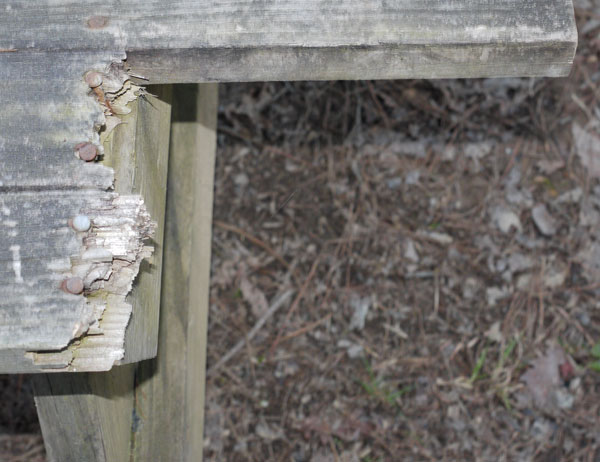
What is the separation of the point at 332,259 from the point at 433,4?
70.5 inches

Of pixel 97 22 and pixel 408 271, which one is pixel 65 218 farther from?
pixel 408 271

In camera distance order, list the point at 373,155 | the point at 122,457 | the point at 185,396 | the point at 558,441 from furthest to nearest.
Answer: the point at 373,155, the point at 558,441, the point at 185,396, the point at 122,457

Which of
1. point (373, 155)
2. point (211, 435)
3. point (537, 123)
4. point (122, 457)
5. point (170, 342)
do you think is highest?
point (537, 123)

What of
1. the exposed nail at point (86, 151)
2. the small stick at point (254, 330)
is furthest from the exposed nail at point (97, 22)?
the small stick at point (254, 330)

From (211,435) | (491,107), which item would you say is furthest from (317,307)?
(491,107)

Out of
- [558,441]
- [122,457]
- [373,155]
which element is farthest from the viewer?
[373,155]

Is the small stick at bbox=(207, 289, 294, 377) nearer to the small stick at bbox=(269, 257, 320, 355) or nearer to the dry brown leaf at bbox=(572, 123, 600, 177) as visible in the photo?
the small stick at bbox=(269, 257, 320, 355)

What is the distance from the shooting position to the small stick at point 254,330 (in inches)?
117

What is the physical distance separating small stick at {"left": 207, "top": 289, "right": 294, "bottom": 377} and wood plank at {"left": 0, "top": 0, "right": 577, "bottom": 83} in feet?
5.82

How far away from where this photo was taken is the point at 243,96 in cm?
324

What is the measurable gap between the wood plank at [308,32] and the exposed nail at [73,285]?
1.76 feet

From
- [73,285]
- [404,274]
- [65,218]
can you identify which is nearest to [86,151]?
[65,218]

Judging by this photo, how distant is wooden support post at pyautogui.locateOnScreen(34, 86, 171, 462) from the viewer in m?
1.38

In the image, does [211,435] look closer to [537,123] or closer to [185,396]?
[185,396]
